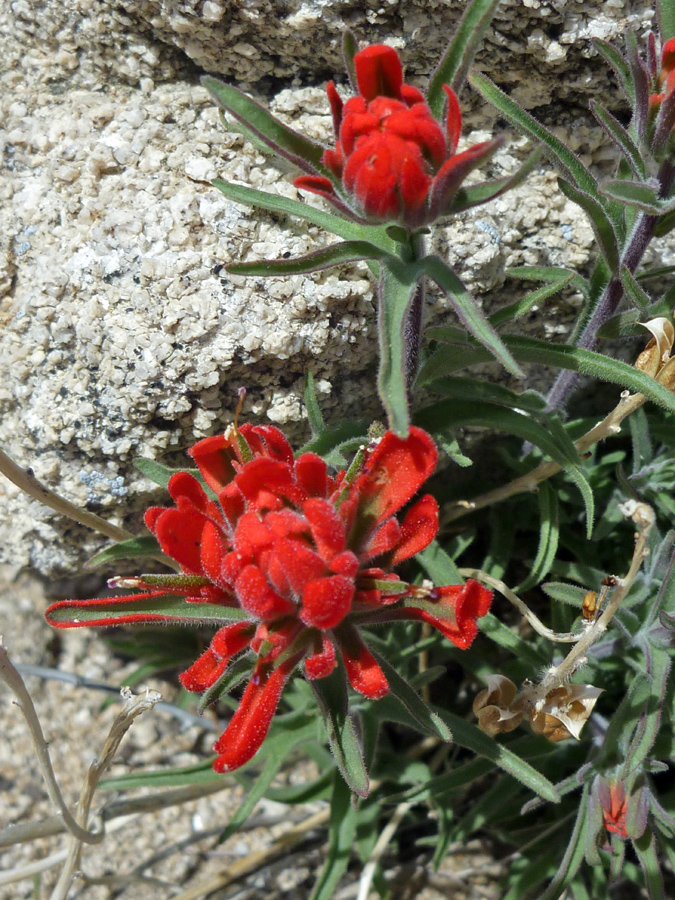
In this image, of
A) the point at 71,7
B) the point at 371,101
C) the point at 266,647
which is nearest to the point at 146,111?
the point at 71,7

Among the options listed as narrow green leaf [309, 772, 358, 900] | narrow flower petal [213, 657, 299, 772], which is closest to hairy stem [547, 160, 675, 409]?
narrow flower petal [213, 657, 299, 772]

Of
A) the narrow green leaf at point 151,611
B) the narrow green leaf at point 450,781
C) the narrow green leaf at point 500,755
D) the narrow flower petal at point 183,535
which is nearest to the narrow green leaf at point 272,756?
the narrow green leaf at point 450,781

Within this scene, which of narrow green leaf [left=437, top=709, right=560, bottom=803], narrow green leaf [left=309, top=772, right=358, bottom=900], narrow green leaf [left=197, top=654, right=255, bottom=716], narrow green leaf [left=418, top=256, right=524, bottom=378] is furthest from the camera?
narrow green leaf [left=309, top=772, right=358, bottom=900]

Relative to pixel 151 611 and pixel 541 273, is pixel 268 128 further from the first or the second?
pixel 151 611

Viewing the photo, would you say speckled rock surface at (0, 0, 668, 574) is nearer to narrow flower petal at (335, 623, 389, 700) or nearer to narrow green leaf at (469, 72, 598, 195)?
narrow green leaf at (469, 72, 598, 195)

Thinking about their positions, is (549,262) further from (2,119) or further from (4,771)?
(4,771)

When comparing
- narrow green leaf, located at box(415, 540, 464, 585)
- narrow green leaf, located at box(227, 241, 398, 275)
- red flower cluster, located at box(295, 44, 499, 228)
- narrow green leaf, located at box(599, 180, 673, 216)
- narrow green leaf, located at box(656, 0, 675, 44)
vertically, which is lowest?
narrow green leaf, located at box(415, 540, 464, 585)

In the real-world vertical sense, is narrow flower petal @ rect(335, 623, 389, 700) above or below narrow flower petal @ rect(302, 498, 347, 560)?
below
